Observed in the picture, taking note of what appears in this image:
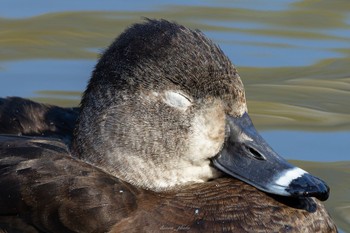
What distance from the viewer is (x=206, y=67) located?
19.2 feet

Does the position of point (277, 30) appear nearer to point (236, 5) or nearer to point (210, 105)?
point (236, 5)

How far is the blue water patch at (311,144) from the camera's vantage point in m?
7.42

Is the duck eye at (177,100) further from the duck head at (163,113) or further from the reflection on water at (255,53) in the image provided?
the reflection on water at (255,53)

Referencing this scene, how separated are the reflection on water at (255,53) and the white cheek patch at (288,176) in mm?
1266

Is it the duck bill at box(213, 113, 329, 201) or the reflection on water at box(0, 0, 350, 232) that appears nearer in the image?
the duck bill at box(213, 113, 329, 201)

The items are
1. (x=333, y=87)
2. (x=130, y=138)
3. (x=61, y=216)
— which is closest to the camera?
(x=61, y=216)

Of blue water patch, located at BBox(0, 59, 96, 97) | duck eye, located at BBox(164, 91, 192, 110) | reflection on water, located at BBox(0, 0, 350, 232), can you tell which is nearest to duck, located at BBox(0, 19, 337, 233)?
duck eye, located at BBox(164, 91, 192, 110)

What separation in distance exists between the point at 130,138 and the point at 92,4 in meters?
4.08

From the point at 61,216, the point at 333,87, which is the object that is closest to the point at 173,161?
the point at 61,216

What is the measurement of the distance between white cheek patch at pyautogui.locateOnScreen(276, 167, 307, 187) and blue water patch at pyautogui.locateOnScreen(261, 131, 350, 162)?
154 cm

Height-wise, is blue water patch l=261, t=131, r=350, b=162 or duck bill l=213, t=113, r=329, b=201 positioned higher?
duck bill l=213, t=113, r=329, b=201

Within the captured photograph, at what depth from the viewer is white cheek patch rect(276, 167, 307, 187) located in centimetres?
581

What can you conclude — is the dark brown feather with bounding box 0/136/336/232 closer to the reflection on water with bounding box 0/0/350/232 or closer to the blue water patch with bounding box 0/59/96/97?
the reflection on water with bounding box 0/0/350/232

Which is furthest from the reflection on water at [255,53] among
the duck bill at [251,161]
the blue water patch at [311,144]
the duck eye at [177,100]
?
the duck eye at [177,100]
